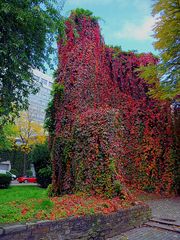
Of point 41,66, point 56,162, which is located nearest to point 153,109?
point 56,162

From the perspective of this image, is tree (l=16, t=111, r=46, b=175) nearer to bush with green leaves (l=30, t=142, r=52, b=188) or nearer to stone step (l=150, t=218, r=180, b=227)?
bush with green leaves (l=30, t=142, r=52, b=188)

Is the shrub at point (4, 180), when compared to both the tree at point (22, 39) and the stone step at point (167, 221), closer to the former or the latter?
the tree at point (22, 39)

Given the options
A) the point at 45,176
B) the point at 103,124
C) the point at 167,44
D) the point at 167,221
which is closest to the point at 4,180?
the point at 45,176

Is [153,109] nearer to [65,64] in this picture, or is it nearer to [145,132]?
[145,132]

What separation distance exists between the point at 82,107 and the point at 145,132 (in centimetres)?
367

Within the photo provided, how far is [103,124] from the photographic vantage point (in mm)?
7121

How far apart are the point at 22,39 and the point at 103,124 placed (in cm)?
362

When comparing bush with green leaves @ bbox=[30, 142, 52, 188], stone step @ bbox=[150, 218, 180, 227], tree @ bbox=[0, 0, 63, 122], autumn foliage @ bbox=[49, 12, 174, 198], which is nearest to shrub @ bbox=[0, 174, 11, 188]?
bush with green leaves @ bbox=[30, 142, 52, 188]

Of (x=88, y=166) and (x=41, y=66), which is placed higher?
(x=41, y=66)

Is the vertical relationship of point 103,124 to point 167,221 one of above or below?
above

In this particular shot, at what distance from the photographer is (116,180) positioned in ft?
21.0

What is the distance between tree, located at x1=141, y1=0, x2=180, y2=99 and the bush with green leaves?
9240 mm

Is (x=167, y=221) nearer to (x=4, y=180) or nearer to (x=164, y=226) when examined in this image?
(x=164, y=226)

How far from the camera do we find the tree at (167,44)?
18.8ft
